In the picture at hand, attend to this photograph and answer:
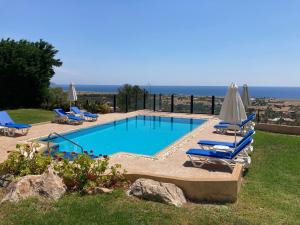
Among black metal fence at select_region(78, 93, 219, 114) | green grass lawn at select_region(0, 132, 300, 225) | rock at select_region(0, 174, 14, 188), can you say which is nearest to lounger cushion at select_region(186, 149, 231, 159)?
green grass lawn at select_region(0, 132, 300, 225)

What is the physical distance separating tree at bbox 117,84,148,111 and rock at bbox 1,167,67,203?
53.7ft

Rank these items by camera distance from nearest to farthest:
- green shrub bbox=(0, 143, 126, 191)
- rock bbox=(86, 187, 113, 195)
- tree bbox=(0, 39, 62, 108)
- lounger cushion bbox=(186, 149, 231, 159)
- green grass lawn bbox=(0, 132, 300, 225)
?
green grass lawn bbox=(0, 132, 300, 225) < rock bbox=(86, 187, 113, 195) < green shrub bbox=(0, 143, 126, 191) < lounger cushion bbox=(186, 149, 231, 159) < tree bbox=(0, 39, 62, 108)

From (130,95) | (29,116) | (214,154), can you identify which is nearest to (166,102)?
(130,95)

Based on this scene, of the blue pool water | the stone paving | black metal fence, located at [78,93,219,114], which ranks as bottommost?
the blue pool water

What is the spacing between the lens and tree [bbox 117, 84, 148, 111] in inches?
878

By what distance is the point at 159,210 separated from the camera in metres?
5.20

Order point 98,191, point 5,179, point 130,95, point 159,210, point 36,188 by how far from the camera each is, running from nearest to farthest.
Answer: point 159,210 → point 36,188 → point 98,191 → point 5,179 → point 130,95

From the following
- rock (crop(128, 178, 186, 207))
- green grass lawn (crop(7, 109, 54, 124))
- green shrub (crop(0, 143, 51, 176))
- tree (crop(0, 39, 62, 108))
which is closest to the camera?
rock (crop(128, 178, 186, 207))

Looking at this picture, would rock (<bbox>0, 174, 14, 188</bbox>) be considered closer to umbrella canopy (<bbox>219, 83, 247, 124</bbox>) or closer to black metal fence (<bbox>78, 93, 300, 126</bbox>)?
umbrella canopy (<bbox>219, 83, 247, 124</bbox>)

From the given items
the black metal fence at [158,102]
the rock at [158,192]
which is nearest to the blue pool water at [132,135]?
the black metal fence at [158,102]

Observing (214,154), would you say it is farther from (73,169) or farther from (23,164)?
(23,164)

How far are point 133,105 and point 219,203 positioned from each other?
1705 centimetres

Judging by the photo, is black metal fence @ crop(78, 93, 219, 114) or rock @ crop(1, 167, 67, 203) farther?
black metal fence @ crop(78, 93, 219, 114)

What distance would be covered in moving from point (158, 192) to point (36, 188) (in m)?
2.40
